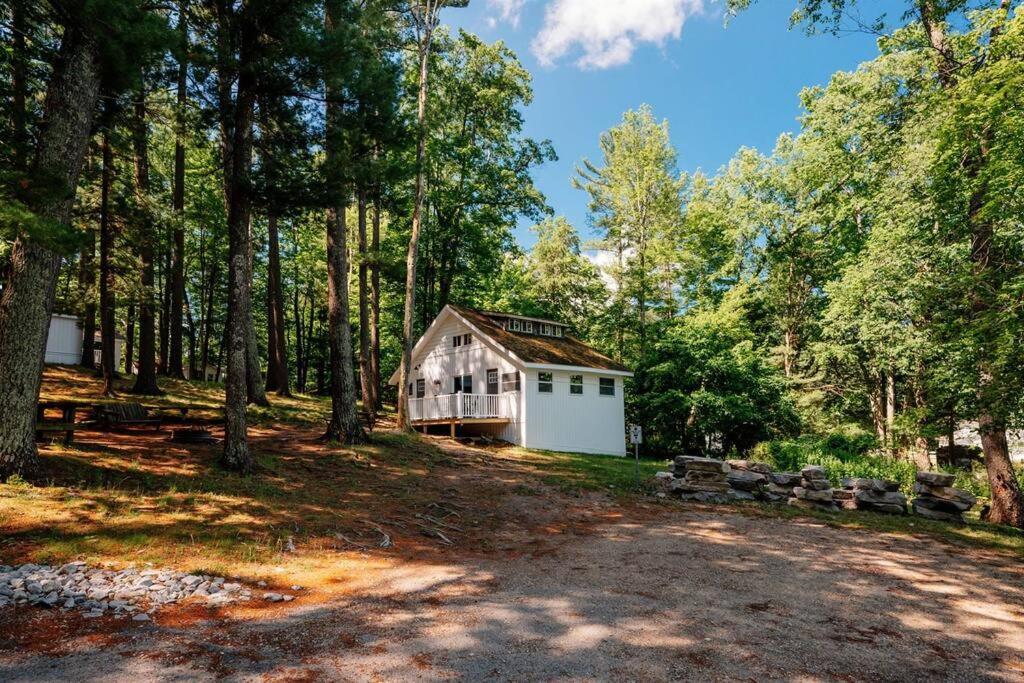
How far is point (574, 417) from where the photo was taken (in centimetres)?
2106

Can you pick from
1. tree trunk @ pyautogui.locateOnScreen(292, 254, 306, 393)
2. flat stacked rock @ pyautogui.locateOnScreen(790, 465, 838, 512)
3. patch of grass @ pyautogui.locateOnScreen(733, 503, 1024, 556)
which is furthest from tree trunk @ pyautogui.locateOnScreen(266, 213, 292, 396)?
flat stacked rock @ pyautogui.locateOnScreen(790, 465, 838, 512)

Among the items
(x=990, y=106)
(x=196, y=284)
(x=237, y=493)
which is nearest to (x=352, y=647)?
(x=237, y=493)

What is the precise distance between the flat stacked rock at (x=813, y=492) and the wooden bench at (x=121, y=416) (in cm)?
1381

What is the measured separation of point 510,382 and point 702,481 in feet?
32.9

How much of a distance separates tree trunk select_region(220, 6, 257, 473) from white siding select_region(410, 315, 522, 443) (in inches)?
469

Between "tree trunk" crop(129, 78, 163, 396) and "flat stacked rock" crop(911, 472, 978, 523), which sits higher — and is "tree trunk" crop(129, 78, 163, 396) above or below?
above

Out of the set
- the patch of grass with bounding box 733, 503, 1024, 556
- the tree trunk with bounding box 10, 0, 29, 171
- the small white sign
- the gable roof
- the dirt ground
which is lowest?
the patch of grass with bounding box 733, 503, 1024, 556

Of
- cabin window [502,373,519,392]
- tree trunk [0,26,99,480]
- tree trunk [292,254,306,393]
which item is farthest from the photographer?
tree trunk [292,254,306,393]

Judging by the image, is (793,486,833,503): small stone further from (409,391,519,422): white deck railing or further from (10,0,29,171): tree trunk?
(10,0,29,171): tree trunk

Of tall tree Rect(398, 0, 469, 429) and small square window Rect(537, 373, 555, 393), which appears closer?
tall tree Rect(398, 0, 469, 429)

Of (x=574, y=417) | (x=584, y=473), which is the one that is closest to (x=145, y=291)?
(x=584, y=473)

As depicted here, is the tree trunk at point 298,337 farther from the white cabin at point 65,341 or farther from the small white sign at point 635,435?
the small white sign at point 635,435

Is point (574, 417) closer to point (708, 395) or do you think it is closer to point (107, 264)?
point (708, 395)

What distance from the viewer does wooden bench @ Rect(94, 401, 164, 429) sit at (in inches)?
439
